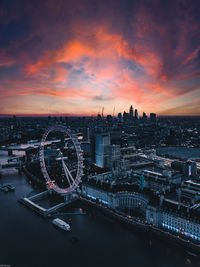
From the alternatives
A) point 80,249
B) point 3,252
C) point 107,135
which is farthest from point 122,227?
point 107,135

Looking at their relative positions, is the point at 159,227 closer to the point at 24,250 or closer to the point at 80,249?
the point at 80,249

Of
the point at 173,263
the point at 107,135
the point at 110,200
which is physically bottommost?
the point at 173,263

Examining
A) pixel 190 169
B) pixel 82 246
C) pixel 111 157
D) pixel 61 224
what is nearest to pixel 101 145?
pixel 111 157

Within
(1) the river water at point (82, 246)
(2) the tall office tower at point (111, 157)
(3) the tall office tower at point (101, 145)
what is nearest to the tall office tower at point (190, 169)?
(2) the tall office tower at point (111, 157)

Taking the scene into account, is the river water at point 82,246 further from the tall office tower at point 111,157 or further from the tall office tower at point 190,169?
the tall office tower at point 111,157

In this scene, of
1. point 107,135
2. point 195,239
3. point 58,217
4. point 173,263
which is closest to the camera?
point 173,263

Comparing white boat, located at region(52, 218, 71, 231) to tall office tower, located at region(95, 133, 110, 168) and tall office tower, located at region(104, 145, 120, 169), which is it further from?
tall office tower, located at region(95, 133, 110, 168)

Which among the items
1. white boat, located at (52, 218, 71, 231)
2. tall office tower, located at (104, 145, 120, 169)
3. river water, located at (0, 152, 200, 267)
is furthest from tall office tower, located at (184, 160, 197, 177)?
white boat, located at (52, 218, 71, 231)
